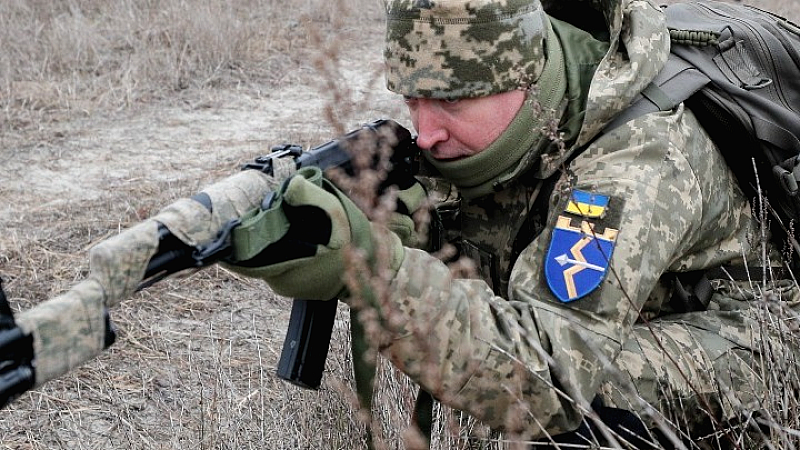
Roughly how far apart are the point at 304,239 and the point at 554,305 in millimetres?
629

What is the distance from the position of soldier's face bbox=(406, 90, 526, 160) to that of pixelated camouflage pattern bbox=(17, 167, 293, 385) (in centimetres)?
74

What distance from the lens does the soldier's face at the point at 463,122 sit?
8.45 ft

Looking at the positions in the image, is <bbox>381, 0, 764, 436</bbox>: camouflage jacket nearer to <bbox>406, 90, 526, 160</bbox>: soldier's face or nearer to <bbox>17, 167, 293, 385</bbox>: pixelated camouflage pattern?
<bbox>406, 90, 526, 160</bbox>: soldier's face

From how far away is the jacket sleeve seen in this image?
7.18ft

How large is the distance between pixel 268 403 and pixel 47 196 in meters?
2.52

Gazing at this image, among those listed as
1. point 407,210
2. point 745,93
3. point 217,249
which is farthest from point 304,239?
point 745,93

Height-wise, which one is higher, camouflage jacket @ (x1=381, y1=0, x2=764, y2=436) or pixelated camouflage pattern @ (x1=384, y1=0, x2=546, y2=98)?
pixelated camouflage pattern @ (x1=384, y1=0, x2=546, y2=98)

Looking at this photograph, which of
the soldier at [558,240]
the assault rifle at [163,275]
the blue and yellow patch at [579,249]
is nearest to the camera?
the assault rifle at [163,275]

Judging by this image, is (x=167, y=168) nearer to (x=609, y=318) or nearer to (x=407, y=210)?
(x=407, y=210)

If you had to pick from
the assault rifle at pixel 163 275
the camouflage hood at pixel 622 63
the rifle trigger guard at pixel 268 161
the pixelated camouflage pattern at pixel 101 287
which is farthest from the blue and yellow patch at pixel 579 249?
the pixelated camouflage pattern at pixel 101 287

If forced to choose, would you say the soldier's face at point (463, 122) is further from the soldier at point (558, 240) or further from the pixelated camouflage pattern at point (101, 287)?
the pixelated camouflage pattern at point (101, 287)

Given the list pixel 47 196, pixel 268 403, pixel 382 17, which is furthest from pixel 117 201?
pixel 382 17

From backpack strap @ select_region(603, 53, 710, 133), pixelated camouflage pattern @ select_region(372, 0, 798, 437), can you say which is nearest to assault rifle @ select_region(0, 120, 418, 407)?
pixelated camouflage pattern @ select_region(372, 0, 798, 437)

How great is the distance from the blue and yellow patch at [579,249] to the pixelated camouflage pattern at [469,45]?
1.23 feet
